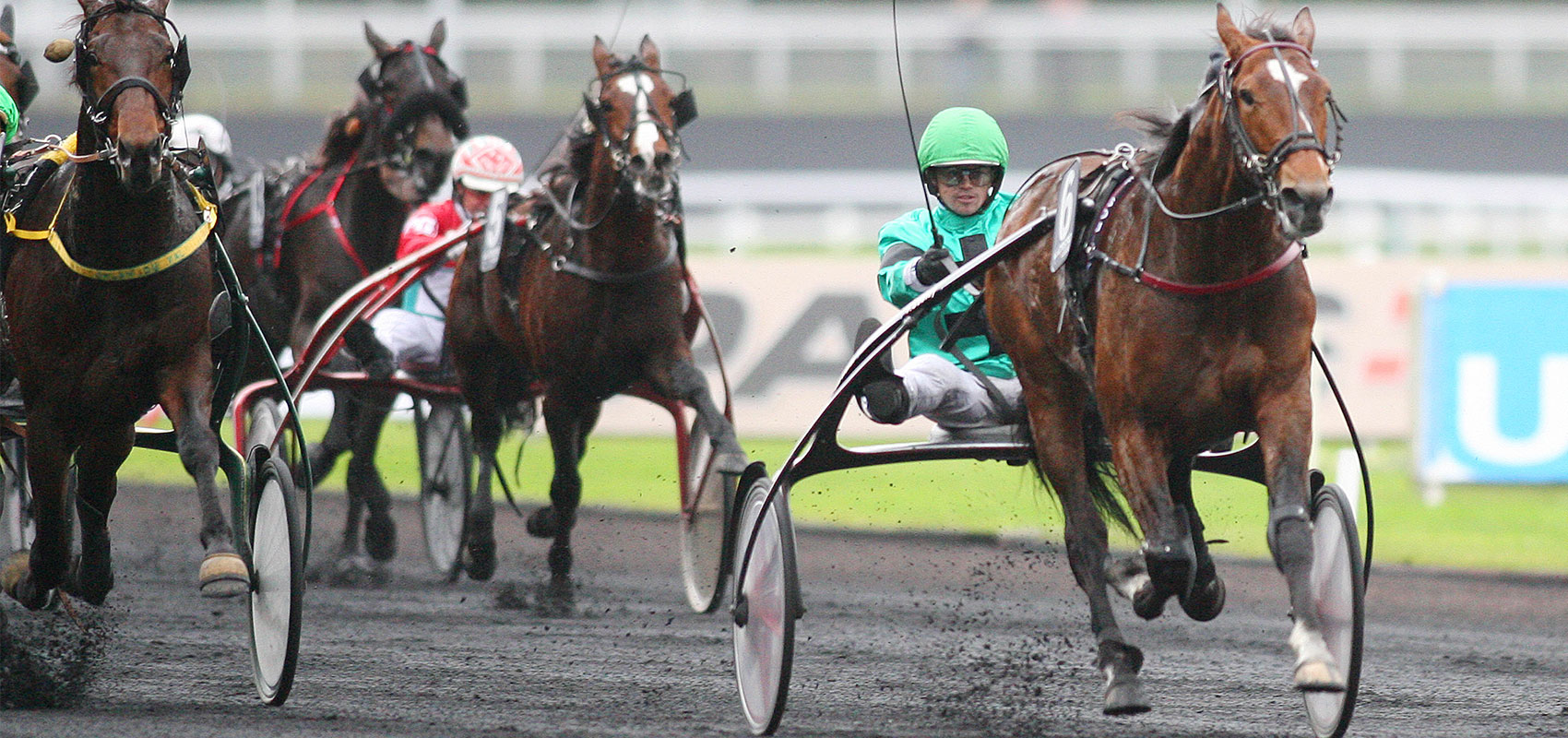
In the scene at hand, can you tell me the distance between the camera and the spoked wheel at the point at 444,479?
27.6ft

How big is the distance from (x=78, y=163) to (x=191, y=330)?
0.46 metres

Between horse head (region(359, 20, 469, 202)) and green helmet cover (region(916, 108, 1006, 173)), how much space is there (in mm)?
3269

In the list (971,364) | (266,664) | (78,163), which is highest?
(78,163)

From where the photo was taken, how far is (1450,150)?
19.2m

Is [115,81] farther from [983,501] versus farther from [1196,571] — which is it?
[983,501]

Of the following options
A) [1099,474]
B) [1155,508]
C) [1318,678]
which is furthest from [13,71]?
[1318,678]

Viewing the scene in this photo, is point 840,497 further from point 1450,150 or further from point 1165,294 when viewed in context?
point 1450,150

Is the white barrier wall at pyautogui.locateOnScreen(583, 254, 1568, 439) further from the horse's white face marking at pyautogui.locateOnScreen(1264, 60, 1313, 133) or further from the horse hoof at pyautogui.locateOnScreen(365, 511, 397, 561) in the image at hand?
the horse's white face marking at pyautogui.locateOnScreen(1264, 60, 1313, 133)

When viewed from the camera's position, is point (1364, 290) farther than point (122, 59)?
Yes

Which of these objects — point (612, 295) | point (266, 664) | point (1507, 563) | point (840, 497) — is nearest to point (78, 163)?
point (266, 664)

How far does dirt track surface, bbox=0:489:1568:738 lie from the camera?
16.9ft

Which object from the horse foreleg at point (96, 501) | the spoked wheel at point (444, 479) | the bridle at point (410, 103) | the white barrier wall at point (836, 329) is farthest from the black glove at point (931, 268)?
the white barrier wall at point (836, 329)

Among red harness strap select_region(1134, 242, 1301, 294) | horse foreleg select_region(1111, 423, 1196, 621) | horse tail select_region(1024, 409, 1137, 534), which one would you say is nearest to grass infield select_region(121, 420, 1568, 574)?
horse tail select_region(1024, 409, 1137, 534)

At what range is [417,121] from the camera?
8.65m
